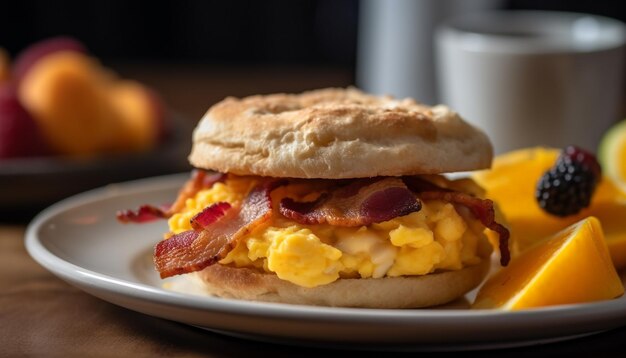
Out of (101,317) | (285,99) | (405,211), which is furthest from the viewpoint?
(285,99)

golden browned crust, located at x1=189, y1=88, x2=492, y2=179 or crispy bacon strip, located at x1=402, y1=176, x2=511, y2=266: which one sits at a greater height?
golden browned crust, located at x1=189, y1=88, x2=492, y2=179

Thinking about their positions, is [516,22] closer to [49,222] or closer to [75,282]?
[49,222]

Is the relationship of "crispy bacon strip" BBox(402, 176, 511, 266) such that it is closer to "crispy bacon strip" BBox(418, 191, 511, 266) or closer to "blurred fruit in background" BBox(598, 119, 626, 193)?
"crispy bacon strip" BBox(418, 191, 511, 266)

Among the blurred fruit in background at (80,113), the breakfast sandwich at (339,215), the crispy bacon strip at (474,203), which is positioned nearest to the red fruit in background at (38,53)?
the blurred fruit in background at (80,113)

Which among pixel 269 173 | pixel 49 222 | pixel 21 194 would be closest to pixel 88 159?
pixel 21 194

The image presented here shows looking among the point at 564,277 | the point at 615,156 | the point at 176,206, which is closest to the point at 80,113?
the point at 176,206

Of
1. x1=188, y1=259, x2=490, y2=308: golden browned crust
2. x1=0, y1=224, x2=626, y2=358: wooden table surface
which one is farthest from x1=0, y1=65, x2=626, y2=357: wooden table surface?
x1=188, y1=259, x2=490, y2=308: golden browned crust
